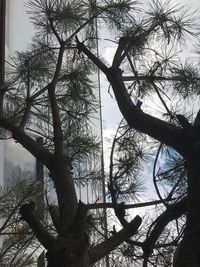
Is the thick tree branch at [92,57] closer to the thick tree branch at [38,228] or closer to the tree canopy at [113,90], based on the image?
the tree canopy at [113,90]

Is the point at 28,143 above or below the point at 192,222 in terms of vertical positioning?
above

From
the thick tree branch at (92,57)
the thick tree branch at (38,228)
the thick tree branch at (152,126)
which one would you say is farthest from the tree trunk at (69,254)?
the thick tree branch at (92,57)

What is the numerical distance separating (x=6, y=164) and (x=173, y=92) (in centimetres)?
92

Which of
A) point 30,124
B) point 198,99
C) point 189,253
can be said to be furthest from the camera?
point 30,124

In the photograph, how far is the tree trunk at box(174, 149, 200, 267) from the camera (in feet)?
1.33

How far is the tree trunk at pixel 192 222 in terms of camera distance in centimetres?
41

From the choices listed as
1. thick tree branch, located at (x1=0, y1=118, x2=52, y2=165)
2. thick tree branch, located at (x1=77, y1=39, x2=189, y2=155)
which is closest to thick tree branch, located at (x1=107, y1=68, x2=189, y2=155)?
thick tree branch, located at (x1=77, y1=39, x2=189, y2=155)

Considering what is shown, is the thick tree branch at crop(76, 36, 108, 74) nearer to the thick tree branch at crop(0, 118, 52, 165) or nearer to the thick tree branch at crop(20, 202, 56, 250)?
the thick tree branch at crop(0, 118, 52, 165)

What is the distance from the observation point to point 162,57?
0.78m

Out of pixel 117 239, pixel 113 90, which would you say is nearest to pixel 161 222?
pixel 117 239

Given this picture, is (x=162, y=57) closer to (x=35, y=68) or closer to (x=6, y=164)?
(x=35, y=68)

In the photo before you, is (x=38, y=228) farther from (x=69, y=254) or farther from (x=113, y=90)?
(x=113, y=90)

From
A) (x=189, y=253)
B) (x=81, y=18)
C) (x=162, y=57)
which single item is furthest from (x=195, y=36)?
(x=189, y=253)

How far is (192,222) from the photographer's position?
0.42 meters
